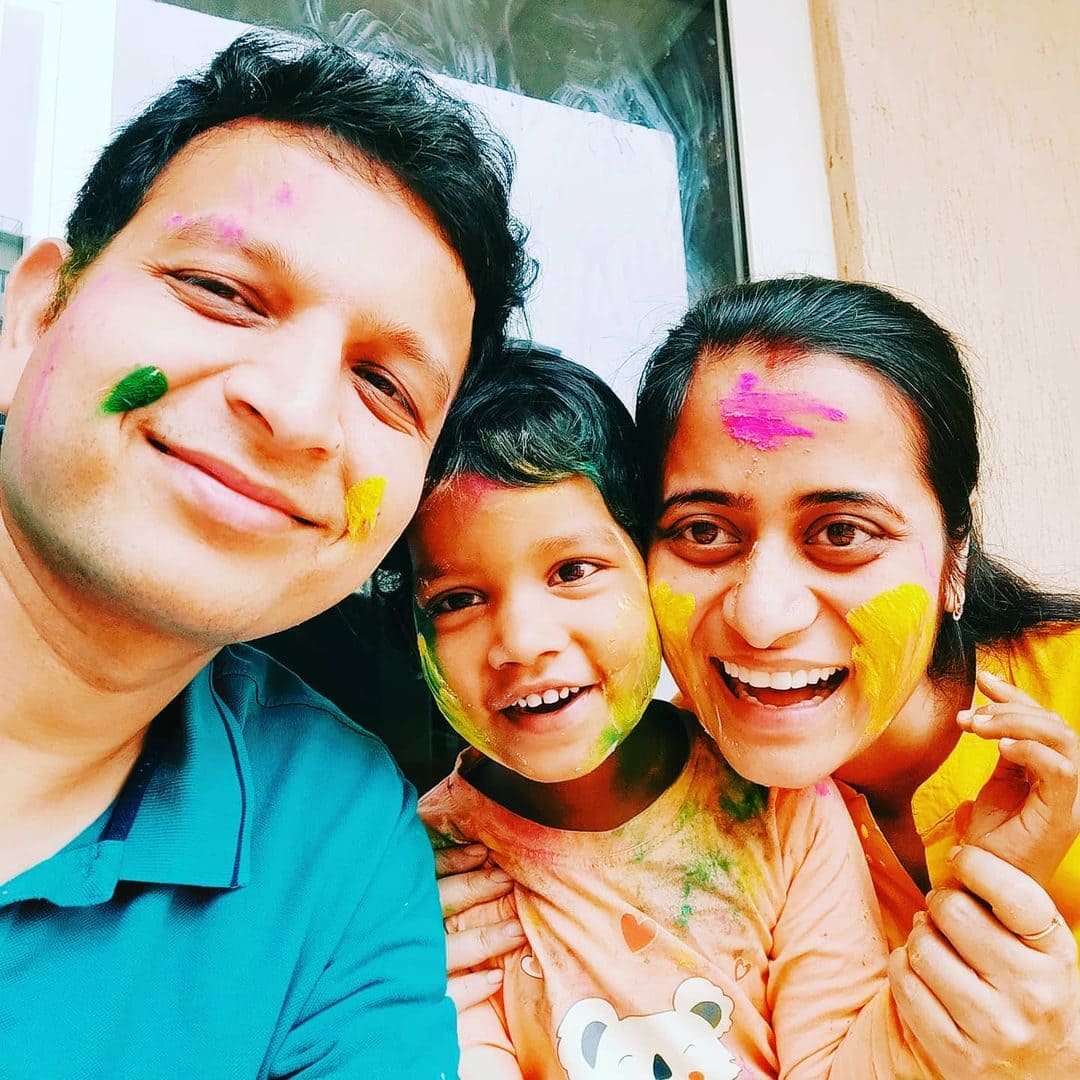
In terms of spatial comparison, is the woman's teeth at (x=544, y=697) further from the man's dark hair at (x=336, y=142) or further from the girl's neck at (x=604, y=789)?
the man's dark hair at (x=336, y=142)

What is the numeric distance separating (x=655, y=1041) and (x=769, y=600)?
44 cm

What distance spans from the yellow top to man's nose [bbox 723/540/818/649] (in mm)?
274

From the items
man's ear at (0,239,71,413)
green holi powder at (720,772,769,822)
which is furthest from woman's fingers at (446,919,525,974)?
man's ear at (0,239,71,413)

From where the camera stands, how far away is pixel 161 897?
29.9 inches

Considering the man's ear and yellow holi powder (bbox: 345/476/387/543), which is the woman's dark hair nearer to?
yellow holi powder (bbox: 345/476/387/543)

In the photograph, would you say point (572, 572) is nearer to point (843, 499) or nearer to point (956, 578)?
point (843, 499)

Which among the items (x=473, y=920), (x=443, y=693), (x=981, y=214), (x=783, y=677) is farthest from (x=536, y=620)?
(x=981, y=214)

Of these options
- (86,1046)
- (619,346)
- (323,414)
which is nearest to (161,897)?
(86,1046)

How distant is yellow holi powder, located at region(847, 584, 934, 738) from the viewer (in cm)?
89

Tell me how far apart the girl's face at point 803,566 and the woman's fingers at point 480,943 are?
29 centimetres

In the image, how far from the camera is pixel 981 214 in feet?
4.53

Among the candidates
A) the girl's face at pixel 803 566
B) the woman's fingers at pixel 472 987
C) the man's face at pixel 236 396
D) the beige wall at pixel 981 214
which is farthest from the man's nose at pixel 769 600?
the beige wall at pixel 981 214

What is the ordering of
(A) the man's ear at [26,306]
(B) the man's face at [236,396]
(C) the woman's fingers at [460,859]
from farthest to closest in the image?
(C) the woman's fingers at [460,859] < (A) the man's ear at [26,306] < (B) the man's face at [236,396]

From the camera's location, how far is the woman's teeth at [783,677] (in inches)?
35.3
